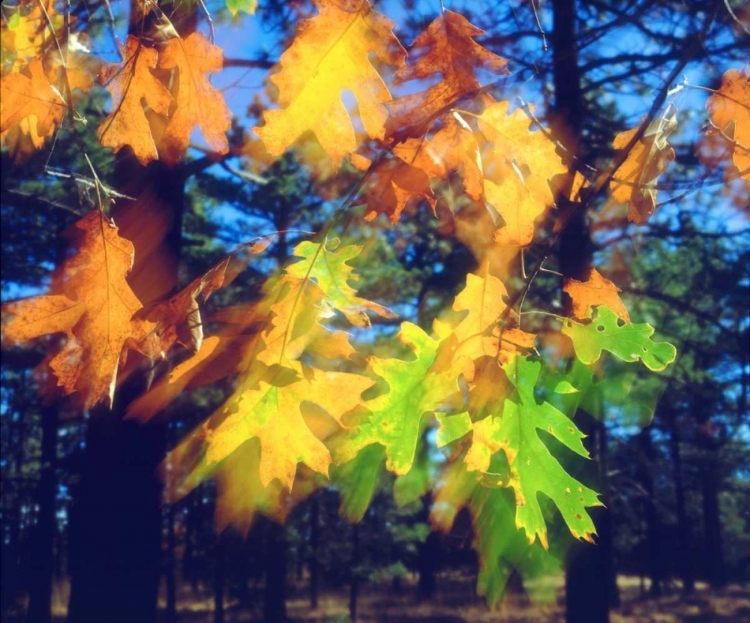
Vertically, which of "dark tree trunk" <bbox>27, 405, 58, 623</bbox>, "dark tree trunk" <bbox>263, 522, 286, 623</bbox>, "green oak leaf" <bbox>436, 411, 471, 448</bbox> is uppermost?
"green oak leaf" <bbox>436, 411, 471, 448</bbox>

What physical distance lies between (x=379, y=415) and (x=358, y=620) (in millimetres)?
22987

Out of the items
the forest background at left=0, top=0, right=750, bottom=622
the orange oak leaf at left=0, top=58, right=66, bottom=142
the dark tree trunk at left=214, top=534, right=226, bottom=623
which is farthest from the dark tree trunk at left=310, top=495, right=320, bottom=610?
the orange oak leaf at left=0, top=58, right=66, bottom=142

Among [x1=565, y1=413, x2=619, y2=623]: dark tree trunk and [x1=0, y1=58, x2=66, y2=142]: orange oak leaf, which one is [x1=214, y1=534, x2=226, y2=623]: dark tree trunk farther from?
[x1=0, y1=58, x2=66, y2=142]: orange oak leaf

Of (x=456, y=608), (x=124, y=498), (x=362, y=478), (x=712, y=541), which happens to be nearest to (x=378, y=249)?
(x=124, y=498)

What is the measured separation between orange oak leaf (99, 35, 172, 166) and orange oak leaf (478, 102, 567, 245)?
2.55 ft

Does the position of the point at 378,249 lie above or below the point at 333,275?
above

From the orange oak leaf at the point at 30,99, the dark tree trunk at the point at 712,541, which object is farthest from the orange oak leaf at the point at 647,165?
the dark tree trunk at the point at 712,541

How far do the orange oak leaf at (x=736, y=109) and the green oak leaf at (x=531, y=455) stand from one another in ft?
2.21

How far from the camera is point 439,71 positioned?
4.61 feet

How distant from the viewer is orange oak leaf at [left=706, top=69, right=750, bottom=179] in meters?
1.54

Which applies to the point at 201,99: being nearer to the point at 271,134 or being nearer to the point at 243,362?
the point at 271,134

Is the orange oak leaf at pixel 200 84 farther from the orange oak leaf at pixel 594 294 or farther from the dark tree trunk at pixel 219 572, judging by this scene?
the dark tree trunk at pixel 219 572

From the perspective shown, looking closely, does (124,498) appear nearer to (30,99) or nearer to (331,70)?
(30,99)

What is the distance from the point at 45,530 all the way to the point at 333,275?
16.6 m
